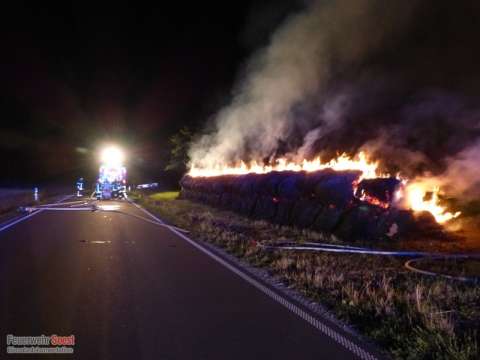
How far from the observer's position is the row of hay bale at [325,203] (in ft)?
37.0

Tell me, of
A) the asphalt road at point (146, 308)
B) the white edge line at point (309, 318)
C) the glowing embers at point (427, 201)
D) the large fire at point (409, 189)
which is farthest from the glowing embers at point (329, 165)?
the white edge line at point (309, 318)

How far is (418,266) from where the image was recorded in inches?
336

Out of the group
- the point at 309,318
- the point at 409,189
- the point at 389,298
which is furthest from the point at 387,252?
the point at 309,318

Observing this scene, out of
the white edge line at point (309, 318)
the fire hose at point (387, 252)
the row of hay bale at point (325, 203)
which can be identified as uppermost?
the row of hay bale at point (325, 203)

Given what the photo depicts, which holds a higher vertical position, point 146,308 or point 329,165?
point 329,165

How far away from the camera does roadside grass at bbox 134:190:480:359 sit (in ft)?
14.9

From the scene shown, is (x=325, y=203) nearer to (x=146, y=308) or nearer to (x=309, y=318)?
(x=309, y=318)

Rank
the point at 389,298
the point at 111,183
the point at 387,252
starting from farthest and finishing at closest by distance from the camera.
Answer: the point at 111,183 < the point at 387,252 < the point at 389,298

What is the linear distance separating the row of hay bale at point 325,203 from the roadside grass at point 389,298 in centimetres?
235

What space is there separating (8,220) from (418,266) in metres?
13.1

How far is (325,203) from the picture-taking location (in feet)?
42.5

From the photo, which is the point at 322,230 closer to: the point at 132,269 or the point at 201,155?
the point at 132,269

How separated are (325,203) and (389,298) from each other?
7.07 m

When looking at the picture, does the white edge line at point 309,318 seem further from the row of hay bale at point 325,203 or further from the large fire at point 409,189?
the large fire at point 409,189
